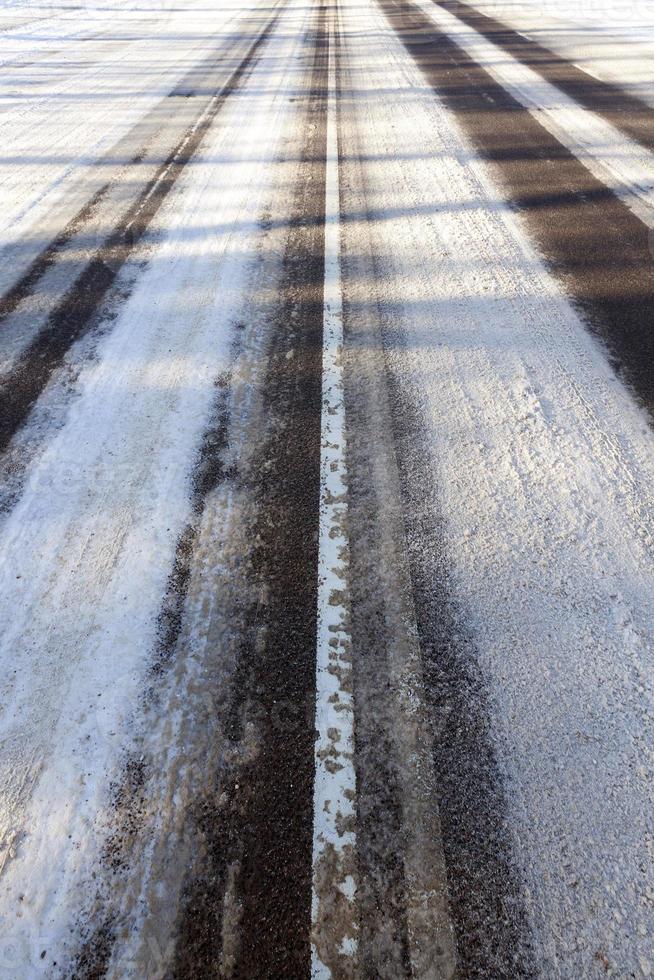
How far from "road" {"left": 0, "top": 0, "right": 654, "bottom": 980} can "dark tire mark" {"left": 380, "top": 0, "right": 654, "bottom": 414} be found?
0.13ft

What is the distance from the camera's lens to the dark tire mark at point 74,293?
3518 millimetres

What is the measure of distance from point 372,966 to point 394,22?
18.4 metres

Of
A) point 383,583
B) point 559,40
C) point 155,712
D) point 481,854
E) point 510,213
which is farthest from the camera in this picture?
point 559,40

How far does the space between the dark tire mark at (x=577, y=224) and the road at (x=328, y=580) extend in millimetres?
41

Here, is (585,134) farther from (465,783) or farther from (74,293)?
(465,783)

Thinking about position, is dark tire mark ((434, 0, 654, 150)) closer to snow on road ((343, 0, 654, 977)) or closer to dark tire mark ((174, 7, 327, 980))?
snow on road ((343, 0, 654, 977))

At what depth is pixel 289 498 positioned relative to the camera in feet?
9.37

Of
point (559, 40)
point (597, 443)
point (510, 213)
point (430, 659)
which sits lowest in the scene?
point (430, 659)

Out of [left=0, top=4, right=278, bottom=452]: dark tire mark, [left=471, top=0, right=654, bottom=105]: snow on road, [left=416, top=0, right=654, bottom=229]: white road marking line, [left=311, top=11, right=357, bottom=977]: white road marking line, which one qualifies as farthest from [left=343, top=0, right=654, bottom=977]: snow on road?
[left=471, top=0, right=654, bottom=105]: snow on road

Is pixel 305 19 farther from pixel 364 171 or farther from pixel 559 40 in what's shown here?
pixel 364 171

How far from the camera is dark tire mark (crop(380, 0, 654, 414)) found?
3.94m

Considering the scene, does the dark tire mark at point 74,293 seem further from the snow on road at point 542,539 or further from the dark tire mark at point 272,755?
the snow on road at point 542,539

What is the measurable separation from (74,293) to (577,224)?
4.45 metres

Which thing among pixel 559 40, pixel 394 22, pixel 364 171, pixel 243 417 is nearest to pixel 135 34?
pixel 394 22
